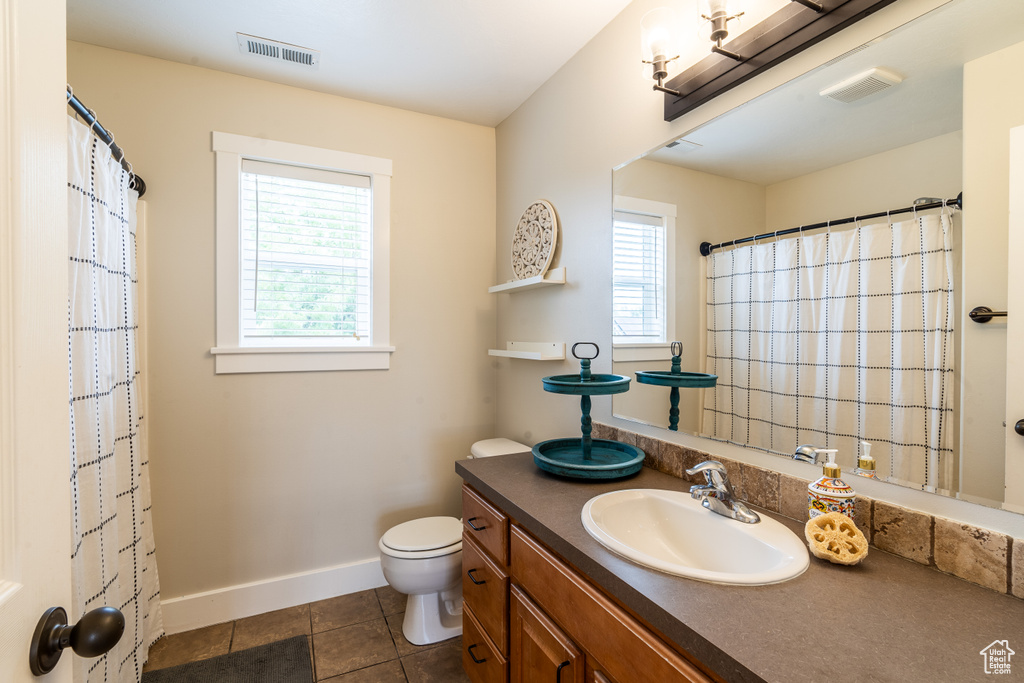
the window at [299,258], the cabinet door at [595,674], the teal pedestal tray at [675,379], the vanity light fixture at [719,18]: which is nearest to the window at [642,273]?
the teal pedestal tray at [675,379]

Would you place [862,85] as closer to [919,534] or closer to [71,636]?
[919,534]

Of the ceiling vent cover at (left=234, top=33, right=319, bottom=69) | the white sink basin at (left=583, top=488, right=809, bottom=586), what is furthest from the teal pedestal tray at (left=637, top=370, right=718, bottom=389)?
the ceiling vent cover at (left=234, top=33, right=319, bottom=69)

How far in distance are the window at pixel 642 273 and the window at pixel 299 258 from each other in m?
1.31

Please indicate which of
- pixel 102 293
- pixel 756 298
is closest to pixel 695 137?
pixel 756 298

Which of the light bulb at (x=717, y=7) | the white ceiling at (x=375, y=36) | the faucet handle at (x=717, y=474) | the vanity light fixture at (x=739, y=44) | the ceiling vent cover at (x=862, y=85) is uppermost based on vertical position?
the white ceiling at (x=375, y=36)

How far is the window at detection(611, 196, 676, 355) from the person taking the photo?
162cm

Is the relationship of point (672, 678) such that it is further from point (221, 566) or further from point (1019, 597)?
point (221, 566)

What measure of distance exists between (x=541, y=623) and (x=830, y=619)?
0.69 m

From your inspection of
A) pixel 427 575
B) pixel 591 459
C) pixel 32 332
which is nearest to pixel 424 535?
pixel 427 575

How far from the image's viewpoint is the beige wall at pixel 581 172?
139 centimetres

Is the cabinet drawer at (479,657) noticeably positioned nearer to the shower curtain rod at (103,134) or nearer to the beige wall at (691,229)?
the beige wall at (691,229)

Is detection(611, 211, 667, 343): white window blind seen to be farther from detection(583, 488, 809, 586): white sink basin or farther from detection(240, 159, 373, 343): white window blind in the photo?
detection(240, 159, 373, 343): white window blind

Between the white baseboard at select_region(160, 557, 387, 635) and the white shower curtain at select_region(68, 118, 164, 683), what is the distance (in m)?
0.23

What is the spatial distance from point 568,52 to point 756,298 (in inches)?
56.9
